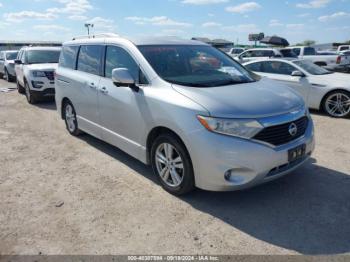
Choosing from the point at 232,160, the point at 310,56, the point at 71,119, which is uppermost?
the point at 310,56

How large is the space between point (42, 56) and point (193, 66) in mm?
8418

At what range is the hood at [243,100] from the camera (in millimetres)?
3298

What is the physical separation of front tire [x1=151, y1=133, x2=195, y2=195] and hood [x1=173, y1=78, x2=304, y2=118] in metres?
0.54

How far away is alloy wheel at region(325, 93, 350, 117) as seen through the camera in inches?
298

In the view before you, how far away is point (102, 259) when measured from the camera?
2.80 m

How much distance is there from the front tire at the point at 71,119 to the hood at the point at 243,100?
10.1 ft

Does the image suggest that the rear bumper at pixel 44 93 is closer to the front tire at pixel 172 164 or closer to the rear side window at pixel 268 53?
the front tire at pixel 172 164

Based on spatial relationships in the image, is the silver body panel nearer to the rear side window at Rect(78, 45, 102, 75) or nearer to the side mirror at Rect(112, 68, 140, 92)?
the rear side window at Rect(78, 45, 102, 75)

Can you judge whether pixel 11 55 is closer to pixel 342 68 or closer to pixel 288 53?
pixel 288 53

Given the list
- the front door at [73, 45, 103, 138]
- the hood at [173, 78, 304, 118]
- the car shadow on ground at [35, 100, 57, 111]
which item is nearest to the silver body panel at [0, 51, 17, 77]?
the car shadow on ground at [35, 100, 57, 111]

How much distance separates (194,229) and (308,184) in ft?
5.81

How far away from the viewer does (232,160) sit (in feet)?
10.5

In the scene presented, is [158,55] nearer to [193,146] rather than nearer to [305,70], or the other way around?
[193,146]

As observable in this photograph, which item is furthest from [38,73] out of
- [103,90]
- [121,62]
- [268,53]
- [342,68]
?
[342,68]
